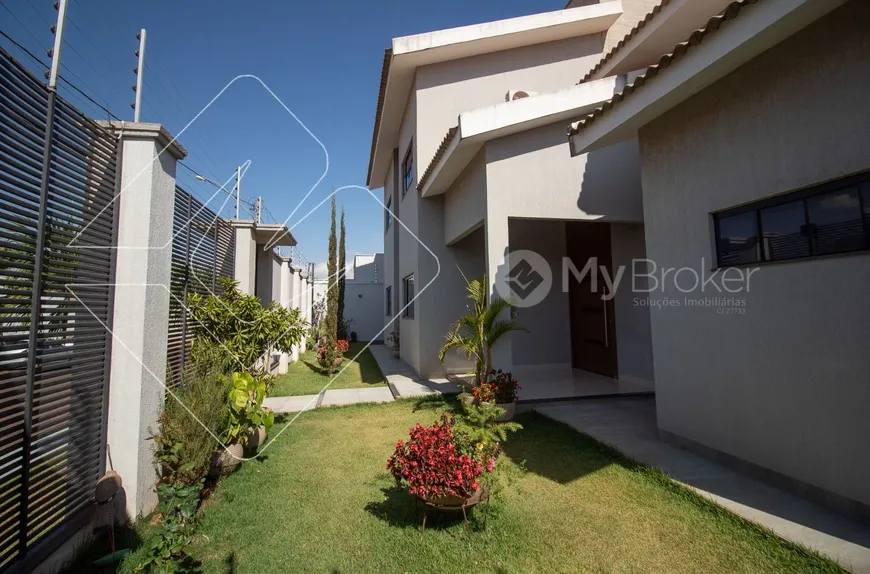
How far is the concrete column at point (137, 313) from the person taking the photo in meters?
3.75

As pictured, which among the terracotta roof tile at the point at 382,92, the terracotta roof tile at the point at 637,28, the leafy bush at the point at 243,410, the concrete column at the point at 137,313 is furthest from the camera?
the terracotta roof tile at the point at 382,92

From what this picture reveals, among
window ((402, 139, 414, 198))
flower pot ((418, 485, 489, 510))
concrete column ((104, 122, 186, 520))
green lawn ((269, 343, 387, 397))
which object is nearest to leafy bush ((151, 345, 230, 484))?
concrete column ((104, 122, 186, 520))

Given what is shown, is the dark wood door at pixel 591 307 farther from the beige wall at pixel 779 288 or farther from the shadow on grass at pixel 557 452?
the beige wall at pixel 779 288

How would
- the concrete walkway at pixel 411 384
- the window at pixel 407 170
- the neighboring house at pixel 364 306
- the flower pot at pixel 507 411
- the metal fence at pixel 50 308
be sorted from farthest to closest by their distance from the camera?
the neighboring house at pixel 364 306 → the window at pixel 407 170 → the concrete walkway at pixel 411 384 → the flower pot at pixel 507 411 → the metal fence at pixel 50 308

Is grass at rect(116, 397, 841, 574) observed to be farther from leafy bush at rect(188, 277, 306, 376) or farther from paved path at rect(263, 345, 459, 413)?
paved path at rect(263, 345, 459, 413)

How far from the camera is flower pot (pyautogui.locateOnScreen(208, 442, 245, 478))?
15.9ft

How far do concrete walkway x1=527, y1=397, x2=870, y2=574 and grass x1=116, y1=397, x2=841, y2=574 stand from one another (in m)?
0.18

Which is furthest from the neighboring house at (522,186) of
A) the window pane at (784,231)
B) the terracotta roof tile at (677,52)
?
the window pane at (784,231)

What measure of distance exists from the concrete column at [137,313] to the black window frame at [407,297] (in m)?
8.16

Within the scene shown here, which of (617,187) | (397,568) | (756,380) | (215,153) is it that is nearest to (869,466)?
(756,380)

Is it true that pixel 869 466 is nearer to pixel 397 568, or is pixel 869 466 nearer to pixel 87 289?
pixel 397 568

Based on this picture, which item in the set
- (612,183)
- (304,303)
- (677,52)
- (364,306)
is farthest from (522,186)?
(364,306)

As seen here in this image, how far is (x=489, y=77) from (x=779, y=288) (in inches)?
332

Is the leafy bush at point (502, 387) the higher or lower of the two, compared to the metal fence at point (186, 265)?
lower
